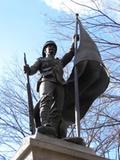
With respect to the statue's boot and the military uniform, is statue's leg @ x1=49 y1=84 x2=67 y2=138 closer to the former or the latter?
the military uniform

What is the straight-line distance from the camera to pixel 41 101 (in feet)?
19.9

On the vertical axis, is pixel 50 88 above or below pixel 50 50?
below

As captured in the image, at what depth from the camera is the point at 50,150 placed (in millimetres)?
5430

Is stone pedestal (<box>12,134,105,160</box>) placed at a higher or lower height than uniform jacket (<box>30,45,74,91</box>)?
lower

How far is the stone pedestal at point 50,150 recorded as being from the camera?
5367 millimetres

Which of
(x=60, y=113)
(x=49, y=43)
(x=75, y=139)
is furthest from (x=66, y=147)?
(x=49, y=43)

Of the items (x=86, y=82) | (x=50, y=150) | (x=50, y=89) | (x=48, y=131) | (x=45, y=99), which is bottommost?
(x=50, y=150)

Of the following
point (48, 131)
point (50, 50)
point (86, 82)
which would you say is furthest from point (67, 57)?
point (48, 131)

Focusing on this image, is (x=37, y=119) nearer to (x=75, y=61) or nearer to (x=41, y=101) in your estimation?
(x=41, y=101)

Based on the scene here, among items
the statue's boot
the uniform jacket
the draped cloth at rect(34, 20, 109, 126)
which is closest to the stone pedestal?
the statue's boot

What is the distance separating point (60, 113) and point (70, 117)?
400 mm

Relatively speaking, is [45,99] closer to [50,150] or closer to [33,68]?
[33,68]

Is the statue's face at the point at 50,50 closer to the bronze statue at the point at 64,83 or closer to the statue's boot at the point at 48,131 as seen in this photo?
the bronze statue at the point at 64,83

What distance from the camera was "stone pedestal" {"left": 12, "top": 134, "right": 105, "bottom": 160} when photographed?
537cm
